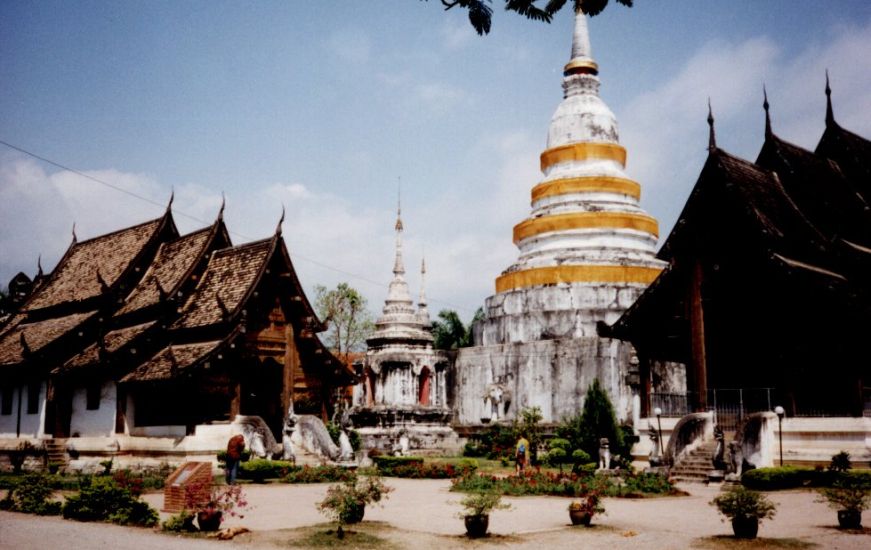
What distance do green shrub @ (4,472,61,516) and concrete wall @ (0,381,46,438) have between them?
37.8 ft

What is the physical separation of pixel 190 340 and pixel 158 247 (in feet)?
17.3

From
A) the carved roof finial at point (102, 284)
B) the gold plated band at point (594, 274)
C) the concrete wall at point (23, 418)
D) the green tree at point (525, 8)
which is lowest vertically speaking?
the concrete wall at point (23, 418)

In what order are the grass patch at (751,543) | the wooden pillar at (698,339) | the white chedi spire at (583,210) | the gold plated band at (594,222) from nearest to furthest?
the grass patch at (751,543), the wooden pillar at (698,339), the white chedi spire at (583,210), the gold plated band at (594,222)

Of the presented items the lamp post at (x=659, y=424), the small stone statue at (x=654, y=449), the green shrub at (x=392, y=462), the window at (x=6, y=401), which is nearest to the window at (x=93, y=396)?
the window at (x=6, y=401)

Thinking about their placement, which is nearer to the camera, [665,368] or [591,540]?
[591,540]

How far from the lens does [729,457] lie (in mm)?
19172

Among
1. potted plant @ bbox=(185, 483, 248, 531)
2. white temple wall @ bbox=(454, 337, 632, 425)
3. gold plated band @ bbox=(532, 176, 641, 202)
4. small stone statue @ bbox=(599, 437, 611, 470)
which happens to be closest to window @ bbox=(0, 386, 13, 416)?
white temple wall @ bbox=(454, 337, 632, 425)

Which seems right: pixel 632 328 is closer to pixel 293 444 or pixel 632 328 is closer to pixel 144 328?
pixel 293 444

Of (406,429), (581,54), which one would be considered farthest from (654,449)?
(581,54)

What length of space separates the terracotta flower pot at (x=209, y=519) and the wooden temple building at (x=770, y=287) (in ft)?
45.7

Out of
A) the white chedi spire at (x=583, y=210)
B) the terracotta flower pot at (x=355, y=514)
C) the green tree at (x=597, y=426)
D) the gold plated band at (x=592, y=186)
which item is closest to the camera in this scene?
the terracotta flower pot at (x=355, y=514)

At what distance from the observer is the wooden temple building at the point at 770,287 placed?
20.0 m

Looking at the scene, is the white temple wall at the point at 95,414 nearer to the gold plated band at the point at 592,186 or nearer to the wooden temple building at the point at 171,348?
the wooden temple building at the point at 171,348

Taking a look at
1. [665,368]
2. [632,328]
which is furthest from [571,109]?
[632,328]
